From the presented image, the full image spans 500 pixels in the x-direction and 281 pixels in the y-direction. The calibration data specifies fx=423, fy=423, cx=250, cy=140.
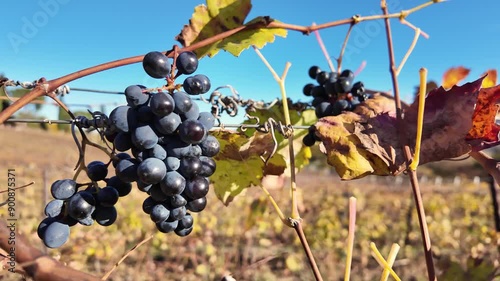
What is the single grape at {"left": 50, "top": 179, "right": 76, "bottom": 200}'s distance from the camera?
50 centimetres

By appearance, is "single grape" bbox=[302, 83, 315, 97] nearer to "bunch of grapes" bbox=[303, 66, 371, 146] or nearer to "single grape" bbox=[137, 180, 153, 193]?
"bunch of grapes" bbox=[303, 66, 371, 146]

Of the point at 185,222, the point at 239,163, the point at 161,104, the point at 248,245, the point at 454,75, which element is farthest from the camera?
the point at 248,245

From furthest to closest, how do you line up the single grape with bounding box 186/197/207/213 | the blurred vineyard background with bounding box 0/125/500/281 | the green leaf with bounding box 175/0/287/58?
the blurred vineyard background with bounding box 0/125/500/281 → the green leaf with bounding box 175/0/287/58 → the single grape with bounding box 186/197/207/213

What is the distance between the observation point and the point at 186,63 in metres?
0.51

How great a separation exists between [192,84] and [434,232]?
423 centimetres

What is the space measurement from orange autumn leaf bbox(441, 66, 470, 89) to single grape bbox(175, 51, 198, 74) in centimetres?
57

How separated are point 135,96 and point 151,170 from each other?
0.28 ft

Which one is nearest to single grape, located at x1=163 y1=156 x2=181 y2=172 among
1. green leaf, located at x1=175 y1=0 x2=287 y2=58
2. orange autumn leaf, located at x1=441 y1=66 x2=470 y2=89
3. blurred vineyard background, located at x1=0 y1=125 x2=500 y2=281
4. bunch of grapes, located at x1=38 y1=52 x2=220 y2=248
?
bunch of grapes, located at x1=38 y1=52 x2=220 y2=248

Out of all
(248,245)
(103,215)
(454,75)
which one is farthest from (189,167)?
(248,245)

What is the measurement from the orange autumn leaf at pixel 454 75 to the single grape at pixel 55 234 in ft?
2.43

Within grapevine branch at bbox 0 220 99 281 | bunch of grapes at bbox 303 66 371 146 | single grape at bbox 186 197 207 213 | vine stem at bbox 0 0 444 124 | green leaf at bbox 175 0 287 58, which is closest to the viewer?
grapevine branch at bbox 0 220 99 281

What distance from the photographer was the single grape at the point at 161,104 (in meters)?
0.46

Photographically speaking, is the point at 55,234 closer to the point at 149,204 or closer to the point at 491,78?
the point at 149,204

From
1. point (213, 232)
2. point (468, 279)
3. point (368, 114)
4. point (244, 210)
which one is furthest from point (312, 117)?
point (244, 210)
